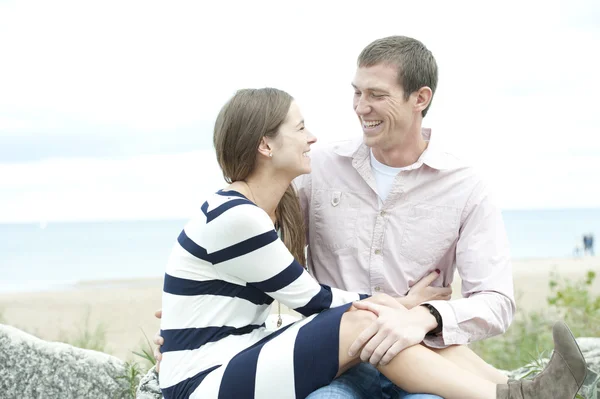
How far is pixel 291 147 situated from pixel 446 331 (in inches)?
37.1

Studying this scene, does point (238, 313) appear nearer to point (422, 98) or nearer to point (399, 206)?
point (399, 206)

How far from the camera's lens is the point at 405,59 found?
331 cm

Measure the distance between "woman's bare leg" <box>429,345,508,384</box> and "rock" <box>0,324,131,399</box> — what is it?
5.26ft

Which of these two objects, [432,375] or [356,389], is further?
[356,389]

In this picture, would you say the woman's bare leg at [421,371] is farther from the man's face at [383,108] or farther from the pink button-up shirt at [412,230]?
the man's face at [383,108]

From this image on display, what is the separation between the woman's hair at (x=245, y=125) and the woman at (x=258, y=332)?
37mm

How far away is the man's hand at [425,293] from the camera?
121 inches

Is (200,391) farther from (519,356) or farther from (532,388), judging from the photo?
(519,356)

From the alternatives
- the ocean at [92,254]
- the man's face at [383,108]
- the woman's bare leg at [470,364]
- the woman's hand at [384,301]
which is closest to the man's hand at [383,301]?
the woman's hand at [384,301]

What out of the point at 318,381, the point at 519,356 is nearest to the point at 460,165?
the point at 318,381

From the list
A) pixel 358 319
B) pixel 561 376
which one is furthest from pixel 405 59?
pixel 561 376

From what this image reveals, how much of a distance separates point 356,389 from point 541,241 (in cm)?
3878

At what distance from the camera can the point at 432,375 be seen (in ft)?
8.19

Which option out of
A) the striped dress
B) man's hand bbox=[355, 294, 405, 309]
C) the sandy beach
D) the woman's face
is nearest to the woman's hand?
man's hand bbox=[355, 294, 405, 309]
